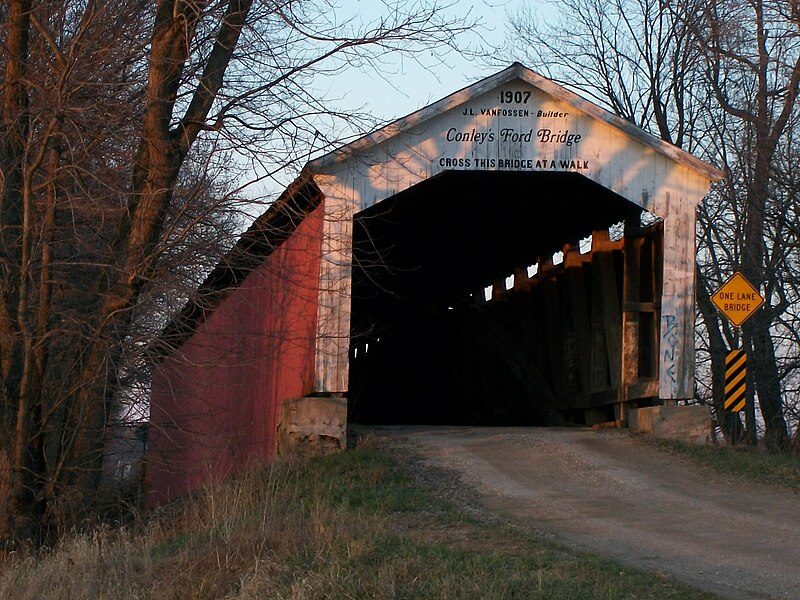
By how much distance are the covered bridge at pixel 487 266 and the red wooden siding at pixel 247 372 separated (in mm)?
52

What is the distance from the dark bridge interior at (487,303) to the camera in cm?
1509

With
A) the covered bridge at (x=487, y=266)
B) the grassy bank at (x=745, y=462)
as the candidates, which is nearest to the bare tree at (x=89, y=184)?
the covered bridge at (x=487, y=266)

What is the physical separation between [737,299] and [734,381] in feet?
3.58

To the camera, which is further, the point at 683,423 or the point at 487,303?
the point at 487,303

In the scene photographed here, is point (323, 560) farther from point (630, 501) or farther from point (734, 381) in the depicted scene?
point (734, 381)

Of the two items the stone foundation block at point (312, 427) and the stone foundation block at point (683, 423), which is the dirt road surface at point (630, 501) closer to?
the stone foundation block at point (683, 423)

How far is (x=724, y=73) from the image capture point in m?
22.6

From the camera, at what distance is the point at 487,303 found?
71.1ft

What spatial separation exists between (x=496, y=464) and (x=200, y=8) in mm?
5578

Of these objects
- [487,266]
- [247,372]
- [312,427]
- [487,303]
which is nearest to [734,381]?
[312,427]

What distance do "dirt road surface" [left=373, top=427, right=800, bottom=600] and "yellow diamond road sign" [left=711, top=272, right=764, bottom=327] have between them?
84.7 inches

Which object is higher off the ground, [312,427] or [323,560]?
[312,427]

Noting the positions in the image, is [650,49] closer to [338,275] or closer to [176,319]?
[338,275]

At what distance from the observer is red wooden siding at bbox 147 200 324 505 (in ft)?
39.7
